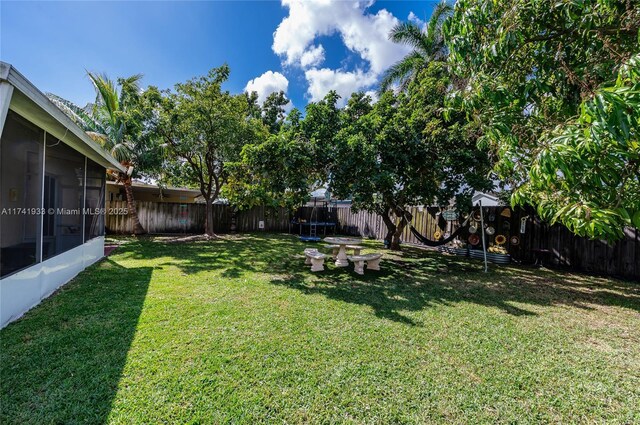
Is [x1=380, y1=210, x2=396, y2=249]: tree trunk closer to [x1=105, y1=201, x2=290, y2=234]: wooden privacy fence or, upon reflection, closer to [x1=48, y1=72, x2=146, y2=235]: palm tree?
[x1=105, y1=201, x2=290, y2=234]: wooden privacy fence

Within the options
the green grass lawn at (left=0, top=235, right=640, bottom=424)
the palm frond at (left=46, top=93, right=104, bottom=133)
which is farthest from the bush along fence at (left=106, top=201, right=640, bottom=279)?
the palm frond at (left=46, top=93, right=104, bottom=133)

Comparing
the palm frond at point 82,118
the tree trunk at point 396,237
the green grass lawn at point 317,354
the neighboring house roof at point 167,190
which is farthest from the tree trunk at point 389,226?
the palm frond at point 82,118

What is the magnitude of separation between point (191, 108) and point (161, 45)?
6.40 feet

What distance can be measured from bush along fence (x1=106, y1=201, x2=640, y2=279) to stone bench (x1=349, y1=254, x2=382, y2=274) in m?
3.15

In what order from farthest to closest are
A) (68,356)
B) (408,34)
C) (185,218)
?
(185,218) < (408,34) < (68,356)

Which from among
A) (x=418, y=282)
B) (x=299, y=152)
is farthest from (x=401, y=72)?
(x=418, y=282)

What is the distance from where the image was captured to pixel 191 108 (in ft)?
30.6

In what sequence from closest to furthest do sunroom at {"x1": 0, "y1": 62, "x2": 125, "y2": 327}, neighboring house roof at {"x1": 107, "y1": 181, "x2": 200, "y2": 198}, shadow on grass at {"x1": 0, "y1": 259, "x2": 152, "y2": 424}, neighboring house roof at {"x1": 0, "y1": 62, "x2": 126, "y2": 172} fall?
shadow on grass at {"x1": 0, "y1": 259, "x2": 152, "y2": 424}, neighboring house roof at {"x1": 0, "y1": 62, "x2": 126, "y2": 172}, sunroom at {"x1": 0, "y1": 62, "x2": 125, "y2": 327}, neighboring house roof at {"x1": 107, "y1": 181, "x2": 200, "y2": 198}

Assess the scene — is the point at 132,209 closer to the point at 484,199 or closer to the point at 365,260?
the point at 365,260

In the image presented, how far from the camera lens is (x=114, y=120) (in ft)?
34.1

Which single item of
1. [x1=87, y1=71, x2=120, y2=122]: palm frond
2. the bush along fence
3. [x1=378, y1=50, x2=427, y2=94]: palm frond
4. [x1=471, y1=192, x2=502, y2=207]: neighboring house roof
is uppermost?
[x1=378, y1=50, x2=427, y2=94]: palm frond

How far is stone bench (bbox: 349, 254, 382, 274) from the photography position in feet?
19.9

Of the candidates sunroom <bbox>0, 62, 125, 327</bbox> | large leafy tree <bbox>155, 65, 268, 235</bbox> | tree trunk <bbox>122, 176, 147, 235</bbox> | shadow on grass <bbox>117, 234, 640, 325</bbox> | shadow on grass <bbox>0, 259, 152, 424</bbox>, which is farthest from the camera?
tree trunk <bbox>122, 176, 147, 235</bbox>

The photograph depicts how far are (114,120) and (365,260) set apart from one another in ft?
36.4
